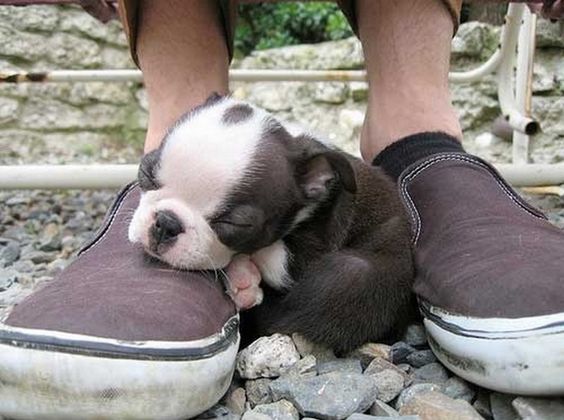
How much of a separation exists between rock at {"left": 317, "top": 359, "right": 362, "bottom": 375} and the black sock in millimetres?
385

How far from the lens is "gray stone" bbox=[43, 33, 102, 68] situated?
4266mm

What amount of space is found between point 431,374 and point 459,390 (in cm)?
6

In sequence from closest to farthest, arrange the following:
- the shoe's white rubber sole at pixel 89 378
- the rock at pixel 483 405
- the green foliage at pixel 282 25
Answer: the shoe's white rubber sole at pixel 89 378 → the rock at pixel 483 405 → the green foliage at pixel 282 25

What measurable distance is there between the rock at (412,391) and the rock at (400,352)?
10 centimetres

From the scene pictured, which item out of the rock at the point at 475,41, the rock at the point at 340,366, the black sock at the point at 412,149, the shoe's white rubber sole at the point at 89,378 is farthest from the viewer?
the rock at the point at 475,41

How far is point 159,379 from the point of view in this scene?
2.83ft

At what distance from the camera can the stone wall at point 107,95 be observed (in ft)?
13.2

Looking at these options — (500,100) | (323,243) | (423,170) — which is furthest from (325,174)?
(500,100)

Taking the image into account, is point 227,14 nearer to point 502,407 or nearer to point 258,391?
point 258,391

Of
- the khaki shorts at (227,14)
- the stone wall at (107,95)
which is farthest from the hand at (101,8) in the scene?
the stone wall at (107,95)

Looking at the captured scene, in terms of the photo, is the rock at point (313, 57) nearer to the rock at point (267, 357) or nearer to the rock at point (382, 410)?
the rock at point (267, 357)

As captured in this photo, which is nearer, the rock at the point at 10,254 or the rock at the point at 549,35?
the rock at the point at 10,254

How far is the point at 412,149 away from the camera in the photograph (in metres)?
1.39

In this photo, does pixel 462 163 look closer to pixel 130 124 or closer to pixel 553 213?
pixel 553 213
